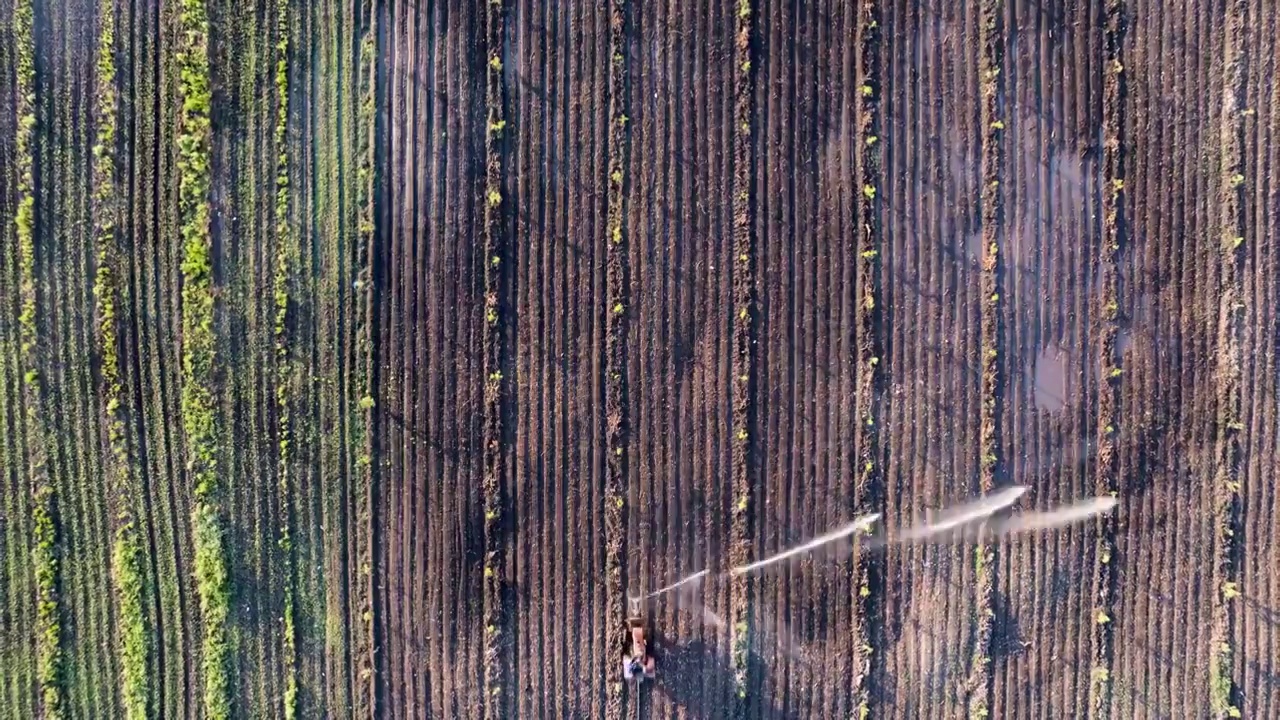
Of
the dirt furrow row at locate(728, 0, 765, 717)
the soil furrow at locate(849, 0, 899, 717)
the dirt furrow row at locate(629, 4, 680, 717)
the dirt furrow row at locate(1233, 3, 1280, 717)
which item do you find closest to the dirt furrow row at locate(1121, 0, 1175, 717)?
the dirt furrow row at locate(1233, 3, 1280, 717)

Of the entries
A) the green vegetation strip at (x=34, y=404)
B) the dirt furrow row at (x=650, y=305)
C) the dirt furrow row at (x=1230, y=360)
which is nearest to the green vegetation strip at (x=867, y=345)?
the dirt furrow row at (x=650, y=305)

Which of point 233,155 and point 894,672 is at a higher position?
point 233,155

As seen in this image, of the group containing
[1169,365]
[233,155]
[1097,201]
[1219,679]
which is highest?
[233,155]

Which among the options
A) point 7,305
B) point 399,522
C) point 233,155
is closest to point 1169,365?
point 399,522

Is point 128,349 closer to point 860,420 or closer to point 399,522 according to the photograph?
point 399,522

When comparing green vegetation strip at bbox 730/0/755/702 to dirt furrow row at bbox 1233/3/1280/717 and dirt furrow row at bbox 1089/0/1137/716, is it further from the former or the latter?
dirt furrow row at bbox 1233/3/1280/717

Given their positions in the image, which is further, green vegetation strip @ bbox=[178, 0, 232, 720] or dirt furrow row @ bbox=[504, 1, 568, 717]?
dirt furrow row @ bbox=[504, 1, 568, 717]

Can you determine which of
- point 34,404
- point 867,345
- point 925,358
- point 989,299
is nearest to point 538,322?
point 867,345
